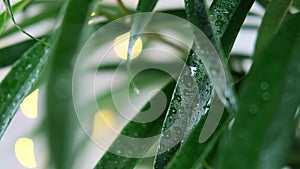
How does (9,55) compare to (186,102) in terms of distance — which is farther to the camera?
(9,55)

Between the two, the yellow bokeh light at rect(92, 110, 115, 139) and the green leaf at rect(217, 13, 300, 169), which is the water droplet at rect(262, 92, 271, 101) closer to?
the green leaf at rect(217, 13, 300, 169)

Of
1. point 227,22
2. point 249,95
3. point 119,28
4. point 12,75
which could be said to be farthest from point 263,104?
point 119,28

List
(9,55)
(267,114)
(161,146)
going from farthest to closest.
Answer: (9,55) → (161,146) → (267,114)

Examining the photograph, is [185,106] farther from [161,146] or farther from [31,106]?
[31,106]

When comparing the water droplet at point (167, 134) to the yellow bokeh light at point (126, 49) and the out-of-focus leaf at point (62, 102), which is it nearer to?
the out-of-focus leaf at point (62, 102)

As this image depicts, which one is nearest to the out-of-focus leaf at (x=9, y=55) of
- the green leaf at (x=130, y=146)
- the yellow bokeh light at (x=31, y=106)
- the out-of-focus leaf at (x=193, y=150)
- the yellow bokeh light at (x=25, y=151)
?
the green leaf at (x=130, y=146)

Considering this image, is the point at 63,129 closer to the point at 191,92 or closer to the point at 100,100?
the point at 191,92

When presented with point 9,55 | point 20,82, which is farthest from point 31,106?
point 20,82

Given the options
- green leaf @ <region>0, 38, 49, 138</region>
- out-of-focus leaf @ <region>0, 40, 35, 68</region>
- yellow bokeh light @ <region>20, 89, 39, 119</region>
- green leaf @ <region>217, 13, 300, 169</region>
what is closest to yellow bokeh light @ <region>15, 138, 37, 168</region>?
yellow bokeh light @ <region>20, 89, 39, 119</region>
